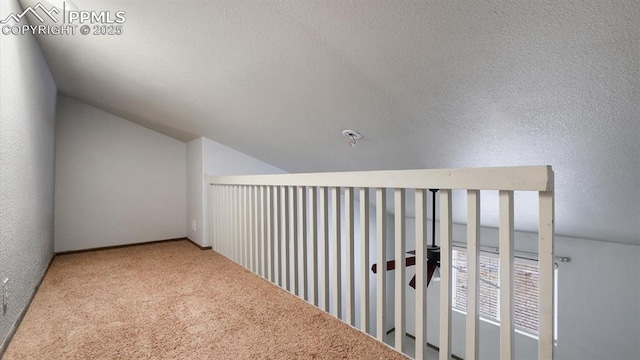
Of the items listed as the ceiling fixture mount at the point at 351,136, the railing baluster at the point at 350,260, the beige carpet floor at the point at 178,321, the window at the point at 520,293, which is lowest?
the window at the point at 520,293

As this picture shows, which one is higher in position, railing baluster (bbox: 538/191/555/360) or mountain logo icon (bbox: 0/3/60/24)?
mountain logo icon (bbox: 0/3/60/24)

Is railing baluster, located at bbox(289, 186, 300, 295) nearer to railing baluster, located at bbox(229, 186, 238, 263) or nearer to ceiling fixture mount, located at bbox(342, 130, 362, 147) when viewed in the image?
ceiling fixture mount, located at bbox(342, 130, 362, 147)

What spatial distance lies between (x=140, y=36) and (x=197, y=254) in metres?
2.25

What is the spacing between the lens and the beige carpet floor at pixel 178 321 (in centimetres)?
142

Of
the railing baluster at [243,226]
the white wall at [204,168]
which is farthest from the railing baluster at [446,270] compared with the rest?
the white wall at [204,168]

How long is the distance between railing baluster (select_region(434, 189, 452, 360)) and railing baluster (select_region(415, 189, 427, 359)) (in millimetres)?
75

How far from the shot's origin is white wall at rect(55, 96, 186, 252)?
11.6 feet

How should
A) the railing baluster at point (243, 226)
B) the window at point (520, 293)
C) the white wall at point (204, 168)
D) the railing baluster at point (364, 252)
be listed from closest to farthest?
the railing baluster at point (364, 252) < the railing baluster at point (243, 226) < the window at point (520, 293) < the white wall at point (204, 168)

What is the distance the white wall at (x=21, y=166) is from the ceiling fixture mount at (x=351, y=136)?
1910 mm

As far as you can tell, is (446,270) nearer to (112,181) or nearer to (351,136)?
(351,136)

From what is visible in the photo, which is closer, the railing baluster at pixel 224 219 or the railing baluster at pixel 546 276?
the railing baluster at pixel 546 276

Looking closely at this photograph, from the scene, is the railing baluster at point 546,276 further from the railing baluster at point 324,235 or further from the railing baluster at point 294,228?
the railing baluster at point 294,228

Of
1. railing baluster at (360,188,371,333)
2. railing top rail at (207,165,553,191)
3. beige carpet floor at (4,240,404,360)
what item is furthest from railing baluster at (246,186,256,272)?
railing baluster at (360,188,371,333)

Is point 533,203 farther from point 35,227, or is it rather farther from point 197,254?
point 35,227
